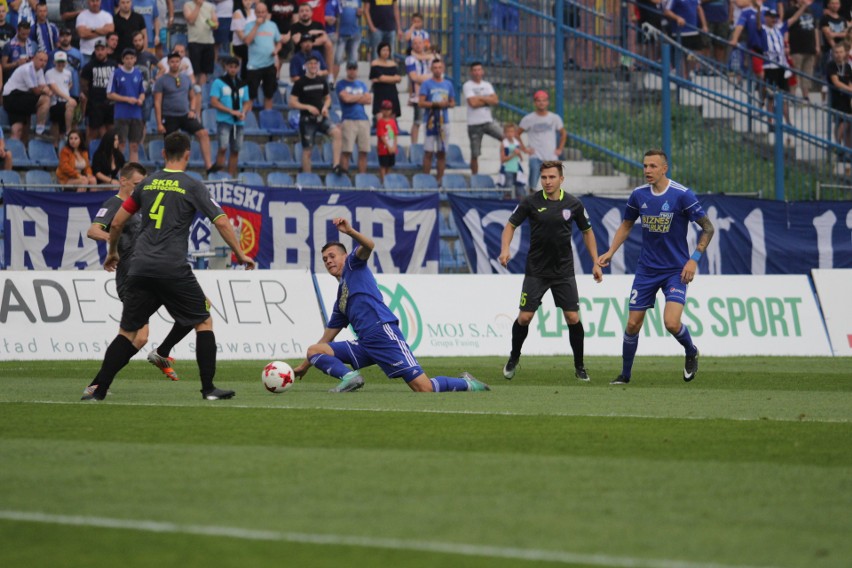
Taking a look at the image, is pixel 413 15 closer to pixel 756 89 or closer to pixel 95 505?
pixel 756 89

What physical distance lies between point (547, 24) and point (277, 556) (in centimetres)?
2496

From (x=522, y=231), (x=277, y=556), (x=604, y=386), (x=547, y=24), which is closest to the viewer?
(x=277, y=556)

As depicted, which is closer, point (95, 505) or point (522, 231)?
point (95, 505)

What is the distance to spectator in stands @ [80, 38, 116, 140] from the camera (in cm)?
2367

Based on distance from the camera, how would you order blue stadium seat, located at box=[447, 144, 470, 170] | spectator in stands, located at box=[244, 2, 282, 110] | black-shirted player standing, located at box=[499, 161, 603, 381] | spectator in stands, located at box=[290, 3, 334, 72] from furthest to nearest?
1. blue stadium seat, located at box=[447, 144, 470, 170]
2. spectator in stands, located at box=[290, 3, 334, 72]
3. spectator in stands, located at box=[244, 2, 282, 110]
4. black-shirted player standing, located at box=[499, 161, 603, 381]

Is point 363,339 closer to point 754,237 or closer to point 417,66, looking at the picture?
point 754,237

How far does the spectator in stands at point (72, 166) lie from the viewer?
22469 mm

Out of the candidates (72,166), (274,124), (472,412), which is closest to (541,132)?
Answer: (274,124)

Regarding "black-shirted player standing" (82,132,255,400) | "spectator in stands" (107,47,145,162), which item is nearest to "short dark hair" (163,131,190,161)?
"black-shirted player standing" (82,132,255,400)

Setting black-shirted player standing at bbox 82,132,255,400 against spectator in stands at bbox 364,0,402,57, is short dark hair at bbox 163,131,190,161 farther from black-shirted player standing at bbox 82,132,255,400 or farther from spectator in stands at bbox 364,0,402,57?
spectator in stands at bbox 364,0,402,57

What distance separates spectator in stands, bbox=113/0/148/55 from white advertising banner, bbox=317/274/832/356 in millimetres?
6688

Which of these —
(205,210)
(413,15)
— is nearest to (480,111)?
(413,15)

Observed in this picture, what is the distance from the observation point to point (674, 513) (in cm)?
616

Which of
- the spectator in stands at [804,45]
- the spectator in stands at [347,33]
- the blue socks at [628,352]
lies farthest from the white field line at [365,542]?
A: the spectator in stands at [804,45]
